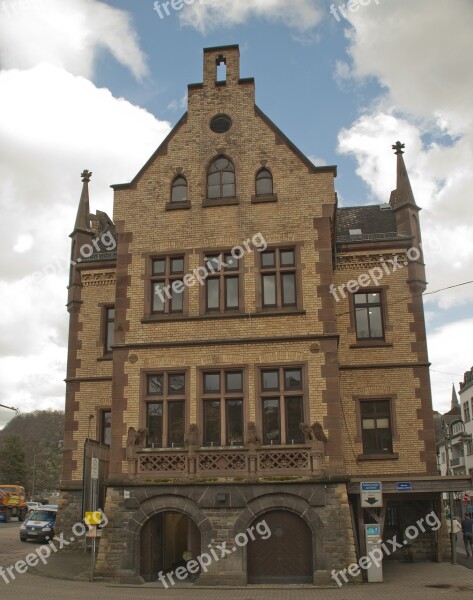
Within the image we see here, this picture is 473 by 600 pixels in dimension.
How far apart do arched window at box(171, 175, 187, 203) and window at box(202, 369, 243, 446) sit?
5951 millimetres

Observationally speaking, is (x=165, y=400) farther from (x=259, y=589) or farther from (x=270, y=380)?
(x=259, y=589)

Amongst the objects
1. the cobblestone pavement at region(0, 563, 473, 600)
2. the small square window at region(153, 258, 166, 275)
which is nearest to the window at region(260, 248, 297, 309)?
the small square window at region(153, 258, 166, 275)

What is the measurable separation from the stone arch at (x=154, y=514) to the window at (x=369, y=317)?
9.25 metres

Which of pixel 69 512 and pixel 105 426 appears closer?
pixel 69 512

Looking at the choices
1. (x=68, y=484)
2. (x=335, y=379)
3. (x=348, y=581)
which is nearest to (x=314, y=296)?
(x=335, y=379)

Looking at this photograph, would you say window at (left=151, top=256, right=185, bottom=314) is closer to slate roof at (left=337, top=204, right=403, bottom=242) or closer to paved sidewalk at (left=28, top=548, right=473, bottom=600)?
slate roof at (left=337, top=204, right=403, bottom=242)

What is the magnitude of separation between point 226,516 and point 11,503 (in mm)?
38345

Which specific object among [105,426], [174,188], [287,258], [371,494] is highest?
[174,188]

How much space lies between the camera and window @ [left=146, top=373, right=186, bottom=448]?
1961 cm

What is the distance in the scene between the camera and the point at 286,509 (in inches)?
715

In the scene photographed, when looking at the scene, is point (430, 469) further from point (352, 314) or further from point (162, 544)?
point (162, 544)

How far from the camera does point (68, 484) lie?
84.5ft

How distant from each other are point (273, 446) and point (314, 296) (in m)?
4.64

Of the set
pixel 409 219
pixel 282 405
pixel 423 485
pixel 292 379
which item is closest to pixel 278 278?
pixel 292 379
